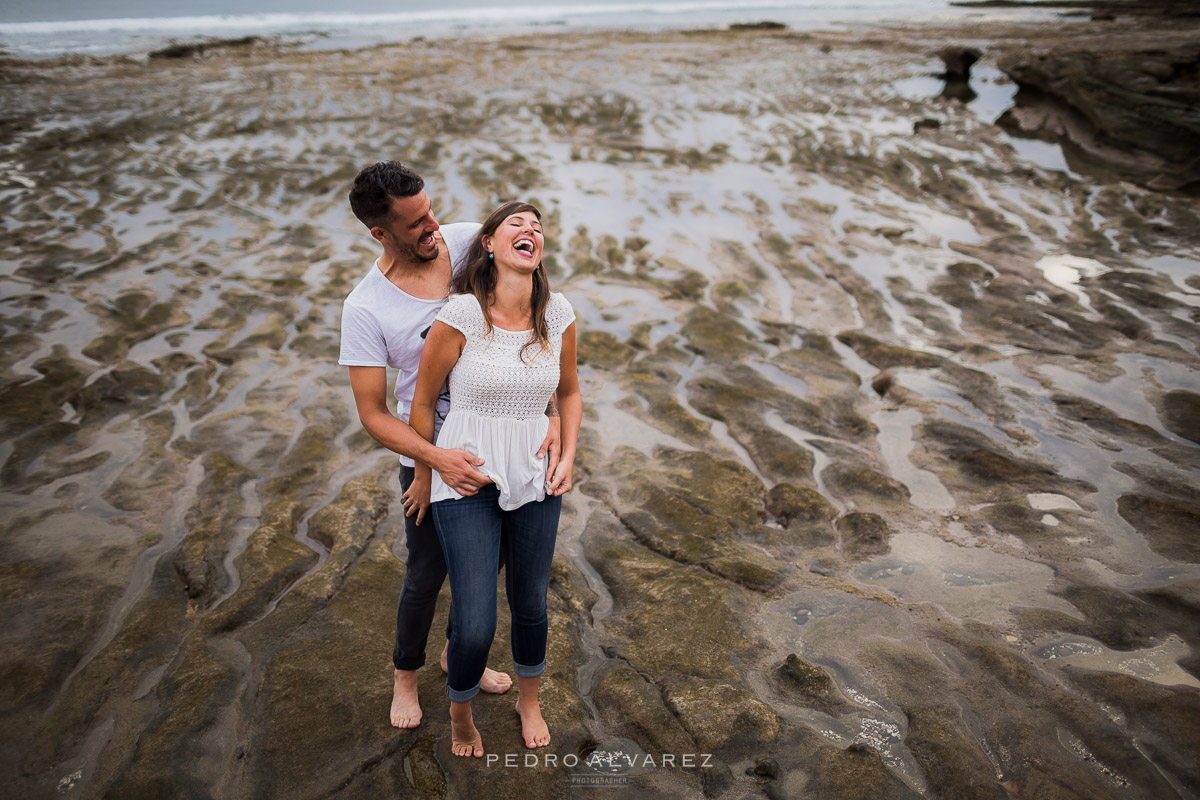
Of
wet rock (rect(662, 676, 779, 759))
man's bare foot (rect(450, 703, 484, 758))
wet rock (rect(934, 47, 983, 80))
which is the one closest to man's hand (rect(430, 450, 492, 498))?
man's bare foot (rect(450, 703, 484, 758))

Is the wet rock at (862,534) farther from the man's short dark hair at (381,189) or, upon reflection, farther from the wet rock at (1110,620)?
the man's short dark hair at (381,189)

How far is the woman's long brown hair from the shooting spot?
2.55 metres

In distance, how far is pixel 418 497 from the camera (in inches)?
103

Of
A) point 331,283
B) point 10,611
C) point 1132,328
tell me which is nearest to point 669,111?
point 331,283

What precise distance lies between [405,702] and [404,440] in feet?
3.83

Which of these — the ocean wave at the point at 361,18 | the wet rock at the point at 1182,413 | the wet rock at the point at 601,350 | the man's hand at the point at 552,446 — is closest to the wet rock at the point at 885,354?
the wet rock at the point at 1182,413

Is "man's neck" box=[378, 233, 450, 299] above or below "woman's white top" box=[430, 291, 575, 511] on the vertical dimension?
above

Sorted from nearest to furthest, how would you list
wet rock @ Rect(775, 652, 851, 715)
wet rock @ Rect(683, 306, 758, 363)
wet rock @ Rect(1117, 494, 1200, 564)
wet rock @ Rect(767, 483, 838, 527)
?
wet rock @ Rect(775, 652, 851, 715), wet rock @ Rect(1117, 494, 1200, 564), wet rock @ Rect(767, 483, 838, 527), wet rock @ Rect(683, 306, 758, 363)

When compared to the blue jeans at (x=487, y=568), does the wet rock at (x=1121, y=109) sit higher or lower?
higher

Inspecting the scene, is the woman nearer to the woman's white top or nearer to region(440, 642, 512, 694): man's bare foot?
the woman's white top

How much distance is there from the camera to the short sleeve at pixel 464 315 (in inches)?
97.3

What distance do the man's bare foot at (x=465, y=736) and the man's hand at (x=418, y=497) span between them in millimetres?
758

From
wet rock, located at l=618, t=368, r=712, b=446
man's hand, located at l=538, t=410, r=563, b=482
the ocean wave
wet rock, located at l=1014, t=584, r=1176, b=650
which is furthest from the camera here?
the ocean wave

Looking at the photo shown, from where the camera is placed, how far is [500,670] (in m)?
3.29
